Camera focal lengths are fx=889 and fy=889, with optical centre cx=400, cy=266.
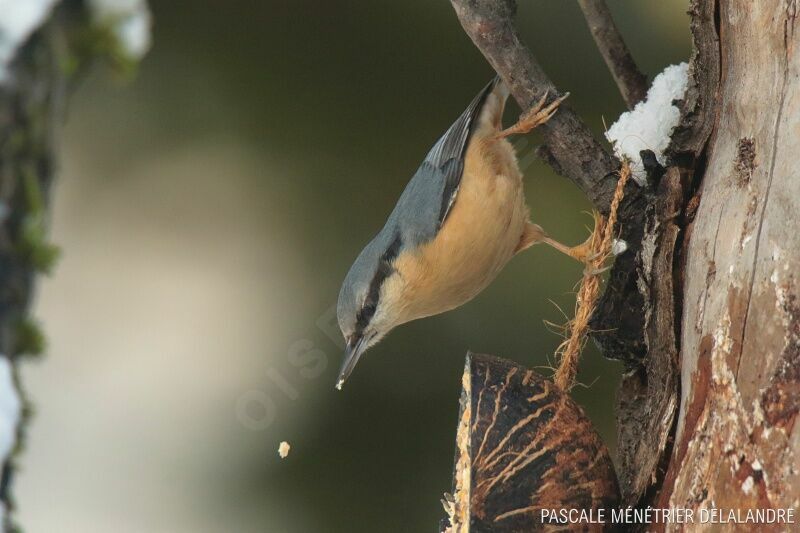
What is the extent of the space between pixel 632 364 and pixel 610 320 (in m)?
0.11

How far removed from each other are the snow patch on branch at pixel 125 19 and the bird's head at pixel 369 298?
1007 mm

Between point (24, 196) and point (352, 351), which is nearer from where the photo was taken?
point (24, 196)

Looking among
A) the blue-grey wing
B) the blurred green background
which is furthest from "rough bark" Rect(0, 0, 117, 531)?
the blue-grey wing

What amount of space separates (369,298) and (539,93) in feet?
2.62

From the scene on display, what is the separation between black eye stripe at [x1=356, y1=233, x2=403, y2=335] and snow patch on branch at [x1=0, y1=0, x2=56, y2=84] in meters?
1.09

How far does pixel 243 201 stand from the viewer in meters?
3.17

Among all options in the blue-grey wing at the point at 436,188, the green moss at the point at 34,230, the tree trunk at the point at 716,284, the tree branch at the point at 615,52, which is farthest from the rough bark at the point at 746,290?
the green moss at the point at 34,230

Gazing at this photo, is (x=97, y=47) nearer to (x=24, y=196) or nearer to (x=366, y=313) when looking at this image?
(x=24, y=196)

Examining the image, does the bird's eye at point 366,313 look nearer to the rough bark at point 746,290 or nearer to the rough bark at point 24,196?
the rough bark at point 24,196

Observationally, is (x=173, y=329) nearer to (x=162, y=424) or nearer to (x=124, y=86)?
(x=162, y=424)

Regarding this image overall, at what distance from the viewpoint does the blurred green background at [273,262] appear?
3068mm

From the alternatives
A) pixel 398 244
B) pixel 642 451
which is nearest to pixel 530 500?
pixel 642 451

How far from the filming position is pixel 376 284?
2527 mm

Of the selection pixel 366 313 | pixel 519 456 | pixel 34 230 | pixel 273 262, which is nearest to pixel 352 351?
pixel 366 313
